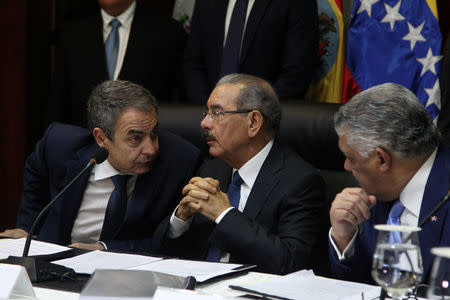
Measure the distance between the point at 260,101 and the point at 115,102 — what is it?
0.60 m

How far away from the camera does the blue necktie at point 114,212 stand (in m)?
2.93

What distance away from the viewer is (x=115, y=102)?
2926 mm

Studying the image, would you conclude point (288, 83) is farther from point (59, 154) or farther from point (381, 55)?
point (59, 154)

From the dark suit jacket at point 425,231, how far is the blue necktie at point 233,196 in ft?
1.74

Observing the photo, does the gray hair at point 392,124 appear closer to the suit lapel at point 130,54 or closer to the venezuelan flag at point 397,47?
the venezuelan flag at point 397,47

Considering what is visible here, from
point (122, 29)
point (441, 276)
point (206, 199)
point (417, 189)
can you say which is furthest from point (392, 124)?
point (122, 29)

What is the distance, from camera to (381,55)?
3736 mm

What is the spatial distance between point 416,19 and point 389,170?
178 centimetres

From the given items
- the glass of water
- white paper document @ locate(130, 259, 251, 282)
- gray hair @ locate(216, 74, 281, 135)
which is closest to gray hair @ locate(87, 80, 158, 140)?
gray hair @ locate(216, 74, 281, 135)

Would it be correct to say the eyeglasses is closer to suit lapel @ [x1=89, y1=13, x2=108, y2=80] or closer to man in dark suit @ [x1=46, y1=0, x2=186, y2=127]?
man in dark suit @ [x1=46, y1=0, x2=186, y2=127]

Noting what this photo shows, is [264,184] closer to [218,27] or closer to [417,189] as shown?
[417,189]

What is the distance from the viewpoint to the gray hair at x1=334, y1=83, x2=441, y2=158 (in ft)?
7.11

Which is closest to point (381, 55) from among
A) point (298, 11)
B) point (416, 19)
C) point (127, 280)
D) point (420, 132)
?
point (416, 19)

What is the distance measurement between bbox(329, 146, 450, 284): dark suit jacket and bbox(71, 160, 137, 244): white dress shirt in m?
1.10
